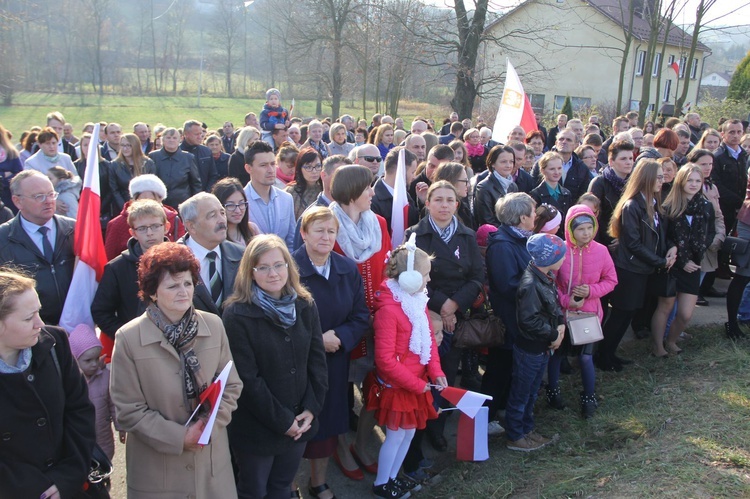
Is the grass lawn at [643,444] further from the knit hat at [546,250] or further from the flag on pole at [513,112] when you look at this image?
the flag on pole at [513,112]

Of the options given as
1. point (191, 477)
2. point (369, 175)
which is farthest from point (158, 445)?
point (369, 175)

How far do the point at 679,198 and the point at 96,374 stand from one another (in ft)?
18.2

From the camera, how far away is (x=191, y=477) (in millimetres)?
3010

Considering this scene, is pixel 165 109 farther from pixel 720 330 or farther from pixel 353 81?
pixel 720 330

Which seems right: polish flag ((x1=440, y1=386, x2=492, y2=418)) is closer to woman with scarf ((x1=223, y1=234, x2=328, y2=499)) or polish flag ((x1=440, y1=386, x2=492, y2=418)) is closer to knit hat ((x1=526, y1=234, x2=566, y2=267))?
woman with scarf ((x1=223, y1=234, x2=328, y2=499))

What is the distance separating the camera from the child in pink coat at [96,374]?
3.62 m

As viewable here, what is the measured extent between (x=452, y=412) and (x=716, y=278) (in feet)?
18.3

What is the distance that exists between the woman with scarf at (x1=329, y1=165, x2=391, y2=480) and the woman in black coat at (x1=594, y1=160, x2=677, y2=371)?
8.63 ft

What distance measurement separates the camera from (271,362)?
333 centimetres

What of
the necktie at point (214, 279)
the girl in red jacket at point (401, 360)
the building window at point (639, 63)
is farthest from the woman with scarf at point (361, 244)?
the building window at point (639, 63)

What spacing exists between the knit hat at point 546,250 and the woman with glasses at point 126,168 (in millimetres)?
5469

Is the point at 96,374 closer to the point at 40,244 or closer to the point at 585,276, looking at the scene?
the point at 40,244

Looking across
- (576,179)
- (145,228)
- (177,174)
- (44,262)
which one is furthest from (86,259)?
(576,179)

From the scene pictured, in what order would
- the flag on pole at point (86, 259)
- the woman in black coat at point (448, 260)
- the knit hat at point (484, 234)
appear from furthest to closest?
the knit hat at point (484, 234) < the woman in black coat at point (448, 260) < the flag on pole at point (86, 259)
